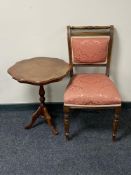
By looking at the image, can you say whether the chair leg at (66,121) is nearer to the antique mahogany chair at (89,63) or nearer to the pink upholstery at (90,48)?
the antique mahogany chair at (89,63)

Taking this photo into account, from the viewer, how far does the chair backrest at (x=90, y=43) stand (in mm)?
2236

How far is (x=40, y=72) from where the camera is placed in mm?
2053

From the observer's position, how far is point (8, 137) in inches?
90.1

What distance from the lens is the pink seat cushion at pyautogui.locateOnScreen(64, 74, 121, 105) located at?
2.01 metres

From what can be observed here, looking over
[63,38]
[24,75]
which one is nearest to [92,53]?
[63,38]

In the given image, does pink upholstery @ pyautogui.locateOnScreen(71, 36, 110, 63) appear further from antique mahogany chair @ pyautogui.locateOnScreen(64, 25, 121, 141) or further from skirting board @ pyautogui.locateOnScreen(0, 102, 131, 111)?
skirting board @ pyautogui.locateOnScreen(0, 102, 131, 111)

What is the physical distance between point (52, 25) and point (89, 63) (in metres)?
0.49

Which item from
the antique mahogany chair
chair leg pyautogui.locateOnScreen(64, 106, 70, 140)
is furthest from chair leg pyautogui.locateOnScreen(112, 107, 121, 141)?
chair leg pyautogui.locateOnScreen(64, 106, 70, 140)

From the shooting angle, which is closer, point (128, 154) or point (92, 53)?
point (128, 154)

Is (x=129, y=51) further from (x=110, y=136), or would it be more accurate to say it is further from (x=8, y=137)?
(x=8, y=137)

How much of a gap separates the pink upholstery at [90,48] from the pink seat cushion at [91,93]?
0.83ft

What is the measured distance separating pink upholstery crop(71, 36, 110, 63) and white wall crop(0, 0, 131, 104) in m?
0.14

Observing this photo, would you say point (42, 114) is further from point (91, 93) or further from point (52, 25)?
point (52, 25)

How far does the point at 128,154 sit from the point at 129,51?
3.17 feet
